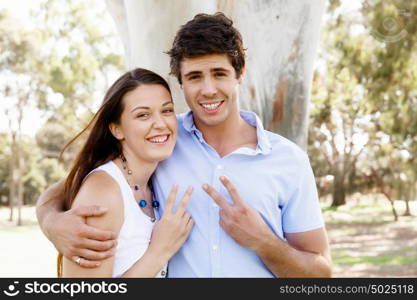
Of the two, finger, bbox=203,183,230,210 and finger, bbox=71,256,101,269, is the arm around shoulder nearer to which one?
finger, bbox=71,256,101,269

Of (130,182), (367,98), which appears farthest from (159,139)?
(367,98)

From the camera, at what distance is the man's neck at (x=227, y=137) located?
2.25 meters

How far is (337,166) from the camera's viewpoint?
25.2 metres

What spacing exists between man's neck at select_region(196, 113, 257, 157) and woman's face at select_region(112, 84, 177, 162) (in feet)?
0.57

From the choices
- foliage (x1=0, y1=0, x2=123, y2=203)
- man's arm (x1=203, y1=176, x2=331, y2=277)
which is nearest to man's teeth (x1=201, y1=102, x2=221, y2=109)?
man's arm (x1=203, y1=176, x2=331, y2=277)

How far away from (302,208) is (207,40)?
2.26 feet

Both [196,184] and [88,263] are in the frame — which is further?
[196,184]

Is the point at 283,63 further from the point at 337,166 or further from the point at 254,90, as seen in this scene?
the point at 337,166

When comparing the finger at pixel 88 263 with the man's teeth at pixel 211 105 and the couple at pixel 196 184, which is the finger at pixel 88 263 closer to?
the couple at pixel 196 184

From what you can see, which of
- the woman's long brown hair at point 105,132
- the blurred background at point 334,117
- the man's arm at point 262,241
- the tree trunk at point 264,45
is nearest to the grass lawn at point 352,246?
the blurred background at point 334,117

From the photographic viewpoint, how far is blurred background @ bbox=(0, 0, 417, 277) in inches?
473

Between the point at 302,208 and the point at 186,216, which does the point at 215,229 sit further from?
the point at 302,208

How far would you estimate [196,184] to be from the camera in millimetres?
2152

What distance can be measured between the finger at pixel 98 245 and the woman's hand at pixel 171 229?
0.60 feet
